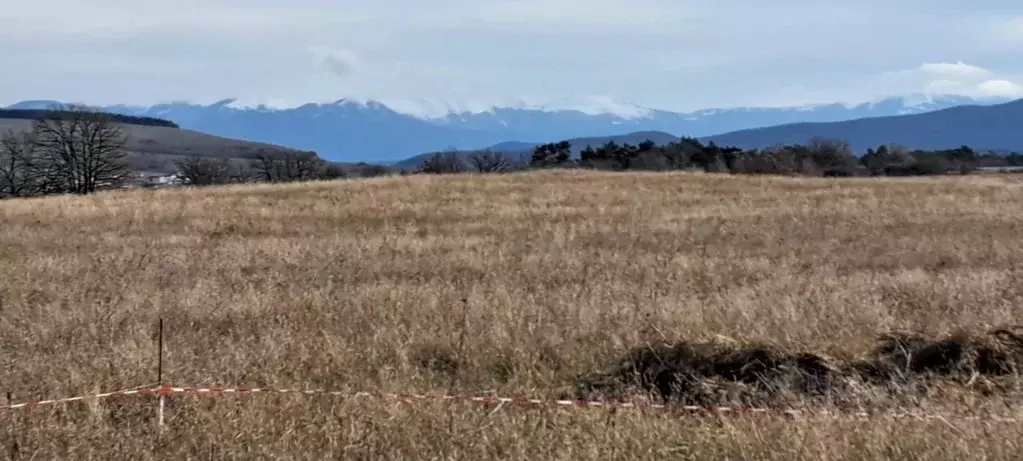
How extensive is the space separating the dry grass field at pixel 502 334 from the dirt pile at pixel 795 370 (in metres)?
0.03

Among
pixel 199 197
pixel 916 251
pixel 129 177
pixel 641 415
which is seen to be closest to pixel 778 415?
pixel 641 415

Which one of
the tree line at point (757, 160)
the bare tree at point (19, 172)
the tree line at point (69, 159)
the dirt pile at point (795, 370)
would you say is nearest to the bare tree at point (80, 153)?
the tree line at point (69, 159)

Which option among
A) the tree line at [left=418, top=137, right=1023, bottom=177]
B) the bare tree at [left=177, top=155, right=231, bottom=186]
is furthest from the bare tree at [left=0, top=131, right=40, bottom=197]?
the tree line at [left=418, top=137, right=1023, bottom=177]

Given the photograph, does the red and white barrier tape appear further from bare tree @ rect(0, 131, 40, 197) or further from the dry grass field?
bare tree @ rect(0, 131, 40, 197)

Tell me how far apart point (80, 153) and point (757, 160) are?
144ft

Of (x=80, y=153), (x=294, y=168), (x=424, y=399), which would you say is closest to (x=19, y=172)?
(x=80, y=153)

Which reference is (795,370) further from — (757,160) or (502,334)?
(757,160)

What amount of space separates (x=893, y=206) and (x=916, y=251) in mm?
9757

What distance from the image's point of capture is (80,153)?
62.4m

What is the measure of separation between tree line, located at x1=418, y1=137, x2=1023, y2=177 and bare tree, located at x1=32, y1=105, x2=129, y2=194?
838 inches

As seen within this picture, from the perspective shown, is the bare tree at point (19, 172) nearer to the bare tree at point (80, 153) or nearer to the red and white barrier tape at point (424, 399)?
the bare tree at point (80, 153)

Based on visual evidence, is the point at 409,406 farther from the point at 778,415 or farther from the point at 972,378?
the point at 972,378

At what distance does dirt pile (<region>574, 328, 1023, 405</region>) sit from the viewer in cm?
613

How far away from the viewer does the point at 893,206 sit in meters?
23.6
